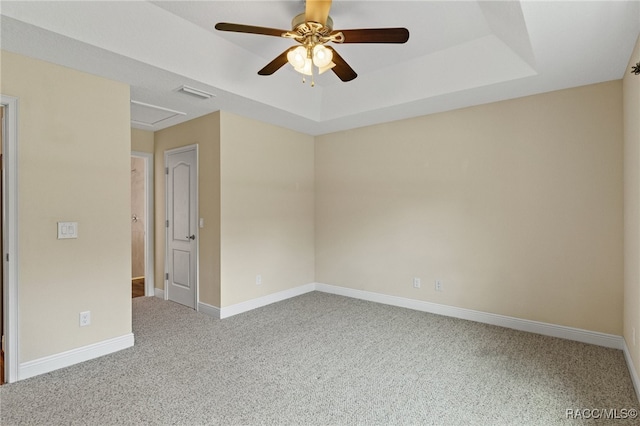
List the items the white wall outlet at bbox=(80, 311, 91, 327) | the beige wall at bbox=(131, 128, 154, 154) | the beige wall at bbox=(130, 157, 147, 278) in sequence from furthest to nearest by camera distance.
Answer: the beige wall at bbox=(130, 157, 147, 278) < the beige wall at bbox=(131, 128, 154, 154) < the white wall outlet at bbox=(80, 311, 91, 327)

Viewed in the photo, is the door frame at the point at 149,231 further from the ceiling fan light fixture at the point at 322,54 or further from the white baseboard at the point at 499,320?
the ceiling fan light fixture at the point at 322,54

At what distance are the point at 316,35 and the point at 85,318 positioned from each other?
3.00 metres

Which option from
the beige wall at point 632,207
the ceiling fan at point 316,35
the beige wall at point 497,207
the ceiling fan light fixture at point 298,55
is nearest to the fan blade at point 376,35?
the ceiling fan at point 316,35

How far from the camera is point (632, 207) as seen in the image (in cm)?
252

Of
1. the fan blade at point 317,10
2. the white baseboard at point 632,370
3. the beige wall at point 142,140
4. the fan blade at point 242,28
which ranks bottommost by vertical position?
the white baseboard at point 632,370

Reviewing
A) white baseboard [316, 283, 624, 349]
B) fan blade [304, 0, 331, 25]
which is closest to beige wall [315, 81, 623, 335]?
white baseboard [316, 283, 624, 349]

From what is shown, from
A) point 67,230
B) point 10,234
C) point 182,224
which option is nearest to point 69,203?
point 67,230

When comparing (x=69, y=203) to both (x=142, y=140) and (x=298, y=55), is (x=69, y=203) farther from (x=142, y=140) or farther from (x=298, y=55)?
(x=142, y=140)

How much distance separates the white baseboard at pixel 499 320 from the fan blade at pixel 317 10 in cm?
346

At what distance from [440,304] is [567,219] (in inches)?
65.7

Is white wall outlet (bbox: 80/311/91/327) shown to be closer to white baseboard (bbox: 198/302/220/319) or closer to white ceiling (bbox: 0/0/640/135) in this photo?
white baseboard (bbox: 198/302/220/319)

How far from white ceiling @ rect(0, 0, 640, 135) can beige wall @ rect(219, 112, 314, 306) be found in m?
0.48

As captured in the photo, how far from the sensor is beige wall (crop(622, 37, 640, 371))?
2311 mm

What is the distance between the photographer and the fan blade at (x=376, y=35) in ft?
6.82
